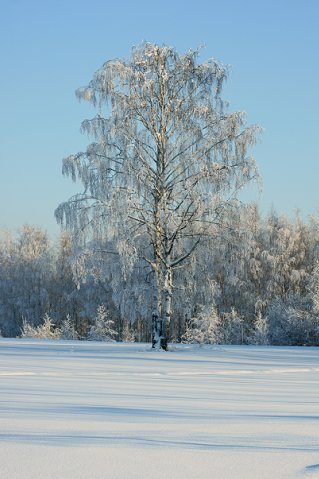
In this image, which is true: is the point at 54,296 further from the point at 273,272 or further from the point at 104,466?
the point at 104,466

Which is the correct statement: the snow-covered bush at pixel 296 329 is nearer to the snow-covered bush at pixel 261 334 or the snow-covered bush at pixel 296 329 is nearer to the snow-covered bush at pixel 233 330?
the snow-covered bush at pixel 261 334

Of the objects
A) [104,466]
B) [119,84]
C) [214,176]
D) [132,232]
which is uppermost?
[119,84]

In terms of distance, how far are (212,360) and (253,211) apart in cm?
530

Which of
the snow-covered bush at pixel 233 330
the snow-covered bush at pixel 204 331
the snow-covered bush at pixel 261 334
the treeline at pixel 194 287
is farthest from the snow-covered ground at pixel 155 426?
the snow-covered bush at pixel 233 330

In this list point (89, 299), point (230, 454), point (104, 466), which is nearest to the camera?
point (104, 466)

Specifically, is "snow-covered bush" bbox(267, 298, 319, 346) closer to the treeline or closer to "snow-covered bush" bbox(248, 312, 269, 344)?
the treeline

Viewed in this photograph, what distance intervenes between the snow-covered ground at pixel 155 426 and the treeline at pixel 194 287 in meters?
8.86

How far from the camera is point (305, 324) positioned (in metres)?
27.8

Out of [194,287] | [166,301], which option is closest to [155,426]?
[166,301]

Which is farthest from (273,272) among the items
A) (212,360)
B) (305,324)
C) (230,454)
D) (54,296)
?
(230,454)

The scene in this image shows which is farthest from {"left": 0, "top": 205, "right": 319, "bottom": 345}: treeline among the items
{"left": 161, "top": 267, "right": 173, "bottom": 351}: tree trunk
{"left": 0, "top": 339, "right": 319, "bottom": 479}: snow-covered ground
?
{"left": 0, "top": 339, "right": 319, "bottom": 479}: snow-covered ground

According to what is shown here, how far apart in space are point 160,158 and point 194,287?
400 cm

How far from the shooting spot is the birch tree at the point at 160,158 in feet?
61.8

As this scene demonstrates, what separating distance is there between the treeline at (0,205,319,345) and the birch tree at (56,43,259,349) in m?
0.82
